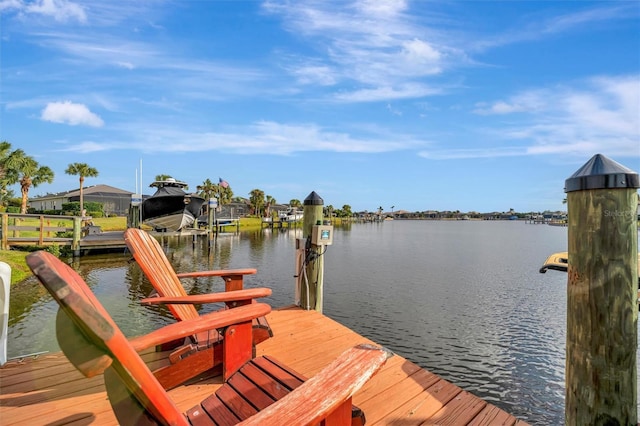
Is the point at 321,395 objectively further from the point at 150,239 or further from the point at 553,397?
the point at 553,397

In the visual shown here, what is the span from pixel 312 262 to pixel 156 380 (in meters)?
3.85

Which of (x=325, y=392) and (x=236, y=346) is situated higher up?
(x=325, y=392)

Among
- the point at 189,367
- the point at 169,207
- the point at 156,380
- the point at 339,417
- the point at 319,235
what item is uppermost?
the point at 169,207

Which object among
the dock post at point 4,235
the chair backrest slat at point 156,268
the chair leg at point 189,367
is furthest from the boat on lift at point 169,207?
the chair leg at point 189,367

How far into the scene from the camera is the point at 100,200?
1998 inches

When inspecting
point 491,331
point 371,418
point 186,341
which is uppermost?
point 186,341

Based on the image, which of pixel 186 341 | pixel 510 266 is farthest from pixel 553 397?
pixel 510 266

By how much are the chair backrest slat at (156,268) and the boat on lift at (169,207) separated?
2104cm

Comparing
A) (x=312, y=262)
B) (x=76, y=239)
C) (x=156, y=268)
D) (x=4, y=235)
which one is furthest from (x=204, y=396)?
(x=76, y=239)

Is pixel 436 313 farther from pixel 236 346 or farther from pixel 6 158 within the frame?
pixel 6 158

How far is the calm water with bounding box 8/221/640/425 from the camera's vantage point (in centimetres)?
638

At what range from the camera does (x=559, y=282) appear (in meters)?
15.3

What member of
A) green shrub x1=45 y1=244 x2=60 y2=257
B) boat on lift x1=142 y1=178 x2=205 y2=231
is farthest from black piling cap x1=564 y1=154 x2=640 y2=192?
boat on lift x1=142 y1=178 x2=205 y2=231

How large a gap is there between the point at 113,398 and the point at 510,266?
22.6 m
